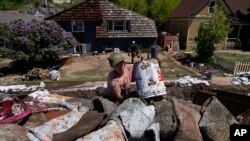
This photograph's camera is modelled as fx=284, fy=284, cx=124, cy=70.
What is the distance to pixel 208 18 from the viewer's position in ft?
90.2

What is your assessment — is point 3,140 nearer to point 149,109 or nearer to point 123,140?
point 123,140

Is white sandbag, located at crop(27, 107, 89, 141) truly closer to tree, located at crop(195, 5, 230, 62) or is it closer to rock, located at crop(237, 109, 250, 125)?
rock, located at crop(237, 109, 250, 125)

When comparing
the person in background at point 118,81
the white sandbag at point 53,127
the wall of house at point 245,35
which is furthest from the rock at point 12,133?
the wall of house at point 245,35

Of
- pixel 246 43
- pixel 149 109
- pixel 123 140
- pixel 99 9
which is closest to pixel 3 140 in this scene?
pixel 123 140

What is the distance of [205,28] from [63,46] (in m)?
10.3

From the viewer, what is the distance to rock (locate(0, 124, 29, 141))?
4.34 m

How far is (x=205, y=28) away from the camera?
67.8 ft

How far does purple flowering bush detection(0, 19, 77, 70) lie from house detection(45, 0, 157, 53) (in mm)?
4963

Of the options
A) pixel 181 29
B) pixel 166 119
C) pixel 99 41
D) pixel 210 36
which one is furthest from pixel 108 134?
pixel 181 29

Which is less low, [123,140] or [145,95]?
[145,95]

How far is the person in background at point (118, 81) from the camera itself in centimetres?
528

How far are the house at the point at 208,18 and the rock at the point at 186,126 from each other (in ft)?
78.5

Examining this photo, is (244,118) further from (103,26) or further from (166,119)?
(103,26)

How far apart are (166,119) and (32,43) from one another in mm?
15972
